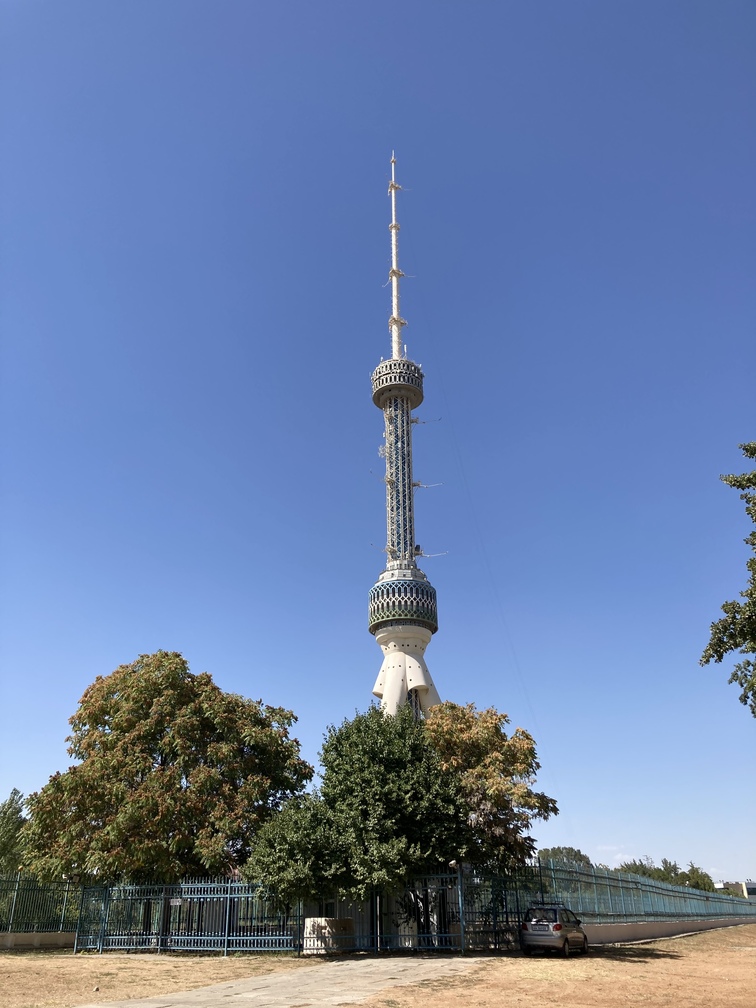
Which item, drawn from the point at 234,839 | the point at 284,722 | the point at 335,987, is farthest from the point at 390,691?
the point at 335,987

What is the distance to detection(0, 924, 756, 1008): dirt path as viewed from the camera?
13.9 m

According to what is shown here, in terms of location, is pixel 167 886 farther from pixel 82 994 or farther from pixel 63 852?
pixel 82 994

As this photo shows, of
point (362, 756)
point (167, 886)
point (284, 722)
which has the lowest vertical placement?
point (167, 886)

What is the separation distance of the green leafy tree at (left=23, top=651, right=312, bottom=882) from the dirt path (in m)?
3.39

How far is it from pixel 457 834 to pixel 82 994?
11832 mm

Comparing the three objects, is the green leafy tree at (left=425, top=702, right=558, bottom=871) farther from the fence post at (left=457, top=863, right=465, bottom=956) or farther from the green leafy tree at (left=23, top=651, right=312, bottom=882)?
the green leafy tree at (left=23, top=651, right=312, bottom=882)

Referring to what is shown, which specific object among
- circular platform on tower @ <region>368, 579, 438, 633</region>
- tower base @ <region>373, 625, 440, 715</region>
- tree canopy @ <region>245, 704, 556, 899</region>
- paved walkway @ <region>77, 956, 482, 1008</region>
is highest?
circular platform on tower @ <region>368, 579, 438, 633</region>

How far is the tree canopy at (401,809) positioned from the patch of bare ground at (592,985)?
12.6 feet

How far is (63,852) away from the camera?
27422 millimetres

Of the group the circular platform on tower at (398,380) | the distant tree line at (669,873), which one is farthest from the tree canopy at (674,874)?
the circular platform on tower at (398,380)

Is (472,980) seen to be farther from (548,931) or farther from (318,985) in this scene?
(548,931)

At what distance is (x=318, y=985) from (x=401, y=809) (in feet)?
24.4

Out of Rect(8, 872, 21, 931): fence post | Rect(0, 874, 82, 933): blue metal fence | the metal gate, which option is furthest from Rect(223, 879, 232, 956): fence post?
Rect(8, 872, 21, 931): fence post

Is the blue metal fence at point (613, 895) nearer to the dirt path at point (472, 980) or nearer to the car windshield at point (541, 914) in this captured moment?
the dirt path at point (472, 980)
